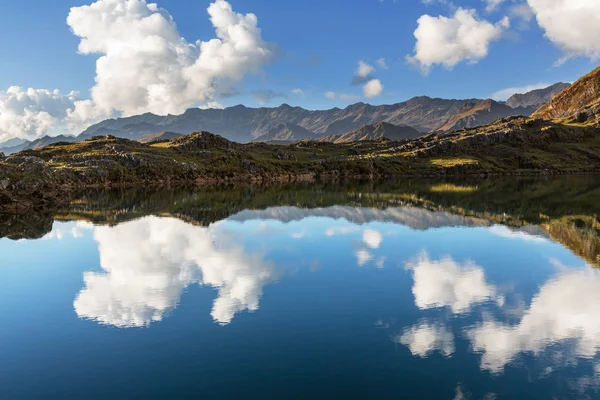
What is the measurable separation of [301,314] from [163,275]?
17.5 meters

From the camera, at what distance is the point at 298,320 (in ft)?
94.0

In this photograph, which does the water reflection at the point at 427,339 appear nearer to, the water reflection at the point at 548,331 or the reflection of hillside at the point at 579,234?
the water reflection at the point at 548,331

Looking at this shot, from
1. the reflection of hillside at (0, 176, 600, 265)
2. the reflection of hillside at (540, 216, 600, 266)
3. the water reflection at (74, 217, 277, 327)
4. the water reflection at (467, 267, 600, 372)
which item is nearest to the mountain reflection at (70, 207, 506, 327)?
the water reflection at (74, 217, 277, 327)

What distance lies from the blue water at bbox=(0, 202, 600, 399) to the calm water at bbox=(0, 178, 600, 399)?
5.1 inches

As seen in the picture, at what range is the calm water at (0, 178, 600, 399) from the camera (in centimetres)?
2047

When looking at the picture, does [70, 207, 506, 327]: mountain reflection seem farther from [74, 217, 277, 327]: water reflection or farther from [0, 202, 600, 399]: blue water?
[0, 202, 600, 399]: blue water

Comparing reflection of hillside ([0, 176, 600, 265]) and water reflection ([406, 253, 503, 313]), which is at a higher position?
reflection of hillside ([0, 176, 600, 265])

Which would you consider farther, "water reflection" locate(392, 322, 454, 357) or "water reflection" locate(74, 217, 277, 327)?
→ "water reflection" locate(74, 217, 277, 327)

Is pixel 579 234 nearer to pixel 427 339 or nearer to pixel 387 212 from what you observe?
pixel 387 212

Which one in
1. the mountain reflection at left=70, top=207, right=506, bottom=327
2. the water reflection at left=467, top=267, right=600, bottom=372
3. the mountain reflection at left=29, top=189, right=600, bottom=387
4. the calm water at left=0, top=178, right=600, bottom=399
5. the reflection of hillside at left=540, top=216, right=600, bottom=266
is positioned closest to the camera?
the calm water at left=0, top=178, right=600, bottom=399

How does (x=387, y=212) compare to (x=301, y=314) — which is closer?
(x=301, y=314)

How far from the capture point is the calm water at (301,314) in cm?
A: 2047

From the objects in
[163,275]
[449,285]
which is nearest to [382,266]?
[449,285]

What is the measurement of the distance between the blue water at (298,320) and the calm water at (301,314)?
13 centimetres
